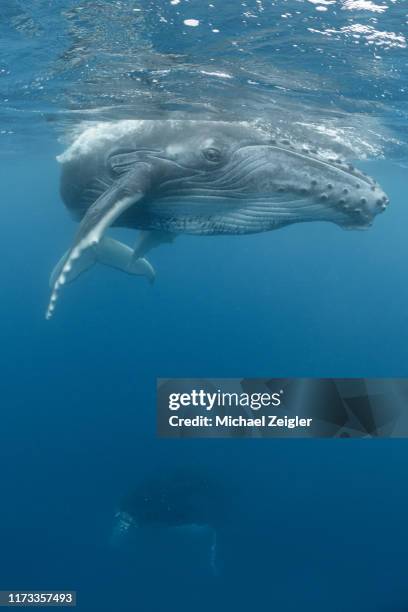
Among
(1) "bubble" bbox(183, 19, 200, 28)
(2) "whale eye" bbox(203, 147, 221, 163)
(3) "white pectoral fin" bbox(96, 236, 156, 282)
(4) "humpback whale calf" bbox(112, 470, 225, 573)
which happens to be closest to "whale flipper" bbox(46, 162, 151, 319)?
(2) "whale eye" bbox(203, 147, 221, 163)

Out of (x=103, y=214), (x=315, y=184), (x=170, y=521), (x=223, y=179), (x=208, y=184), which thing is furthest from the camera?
(x=170, y=521)

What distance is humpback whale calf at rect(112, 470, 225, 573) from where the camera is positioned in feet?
55.5

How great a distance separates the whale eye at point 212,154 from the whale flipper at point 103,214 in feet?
3.29

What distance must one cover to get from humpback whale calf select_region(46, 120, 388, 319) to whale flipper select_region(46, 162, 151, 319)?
0.02m

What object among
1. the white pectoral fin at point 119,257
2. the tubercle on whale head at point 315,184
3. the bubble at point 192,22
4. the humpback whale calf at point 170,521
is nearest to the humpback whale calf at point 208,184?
the tubercle on whale head at point 315,184

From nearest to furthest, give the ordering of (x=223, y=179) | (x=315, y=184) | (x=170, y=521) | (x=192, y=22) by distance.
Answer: (x=315, y=184)
(x=223, y=179)
(x=192, y=22)
(x=170, y=521)

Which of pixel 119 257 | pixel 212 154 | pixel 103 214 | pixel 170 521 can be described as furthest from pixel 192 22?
pixel 170 521

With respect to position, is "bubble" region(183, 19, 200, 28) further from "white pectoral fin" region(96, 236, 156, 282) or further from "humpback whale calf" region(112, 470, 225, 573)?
"humpback whale calf" region(112, 470, 225, 573)

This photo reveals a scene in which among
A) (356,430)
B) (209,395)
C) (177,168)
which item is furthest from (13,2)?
(356,430)

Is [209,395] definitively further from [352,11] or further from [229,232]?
[352,11]

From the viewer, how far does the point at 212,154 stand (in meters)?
9.02

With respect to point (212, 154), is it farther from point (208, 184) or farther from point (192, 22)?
point (192, 22)

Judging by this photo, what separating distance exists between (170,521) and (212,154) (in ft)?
41.5

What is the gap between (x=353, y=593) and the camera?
15.9 m
